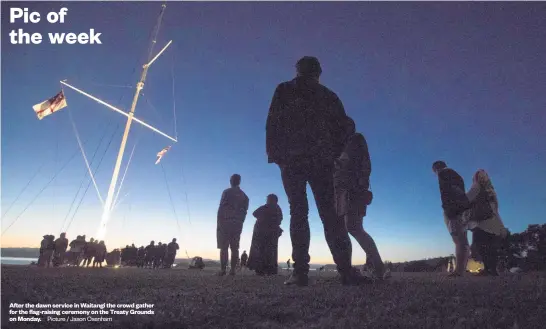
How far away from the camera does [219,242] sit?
26.1 feet

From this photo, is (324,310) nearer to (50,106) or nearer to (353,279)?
(353,279)

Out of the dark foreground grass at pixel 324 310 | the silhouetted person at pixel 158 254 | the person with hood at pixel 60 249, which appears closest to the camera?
the dark foreground grass at pixel 324 310

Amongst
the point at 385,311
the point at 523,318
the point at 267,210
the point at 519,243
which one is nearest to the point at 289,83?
→ the point at 385,311

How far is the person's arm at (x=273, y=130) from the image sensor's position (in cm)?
378

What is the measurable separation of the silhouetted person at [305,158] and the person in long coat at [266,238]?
15.3 ft

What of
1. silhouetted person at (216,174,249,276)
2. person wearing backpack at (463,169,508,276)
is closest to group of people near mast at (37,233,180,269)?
silhouetted person at (216,174,249,276)

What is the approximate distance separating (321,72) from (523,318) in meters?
3.04

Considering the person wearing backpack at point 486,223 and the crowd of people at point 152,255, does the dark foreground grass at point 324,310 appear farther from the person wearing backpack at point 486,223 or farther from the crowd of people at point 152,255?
the crowd of people at point 152,255

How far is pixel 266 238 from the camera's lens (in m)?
8.41

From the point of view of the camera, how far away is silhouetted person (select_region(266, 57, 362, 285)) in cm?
364

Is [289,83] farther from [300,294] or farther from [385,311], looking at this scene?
[385,311]

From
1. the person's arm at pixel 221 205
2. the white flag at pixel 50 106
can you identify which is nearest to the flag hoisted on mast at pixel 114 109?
the white flag at pixel 50 106

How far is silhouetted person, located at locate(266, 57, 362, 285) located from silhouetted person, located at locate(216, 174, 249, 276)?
4.32m

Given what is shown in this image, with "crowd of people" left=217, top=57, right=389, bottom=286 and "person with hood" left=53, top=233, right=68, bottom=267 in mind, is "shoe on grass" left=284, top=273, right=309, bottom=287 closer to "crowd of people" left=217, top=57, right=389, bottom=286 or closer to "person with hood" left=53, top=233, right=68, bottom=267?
"crowd of people" left=217, top=57, right=389, bottom=286
